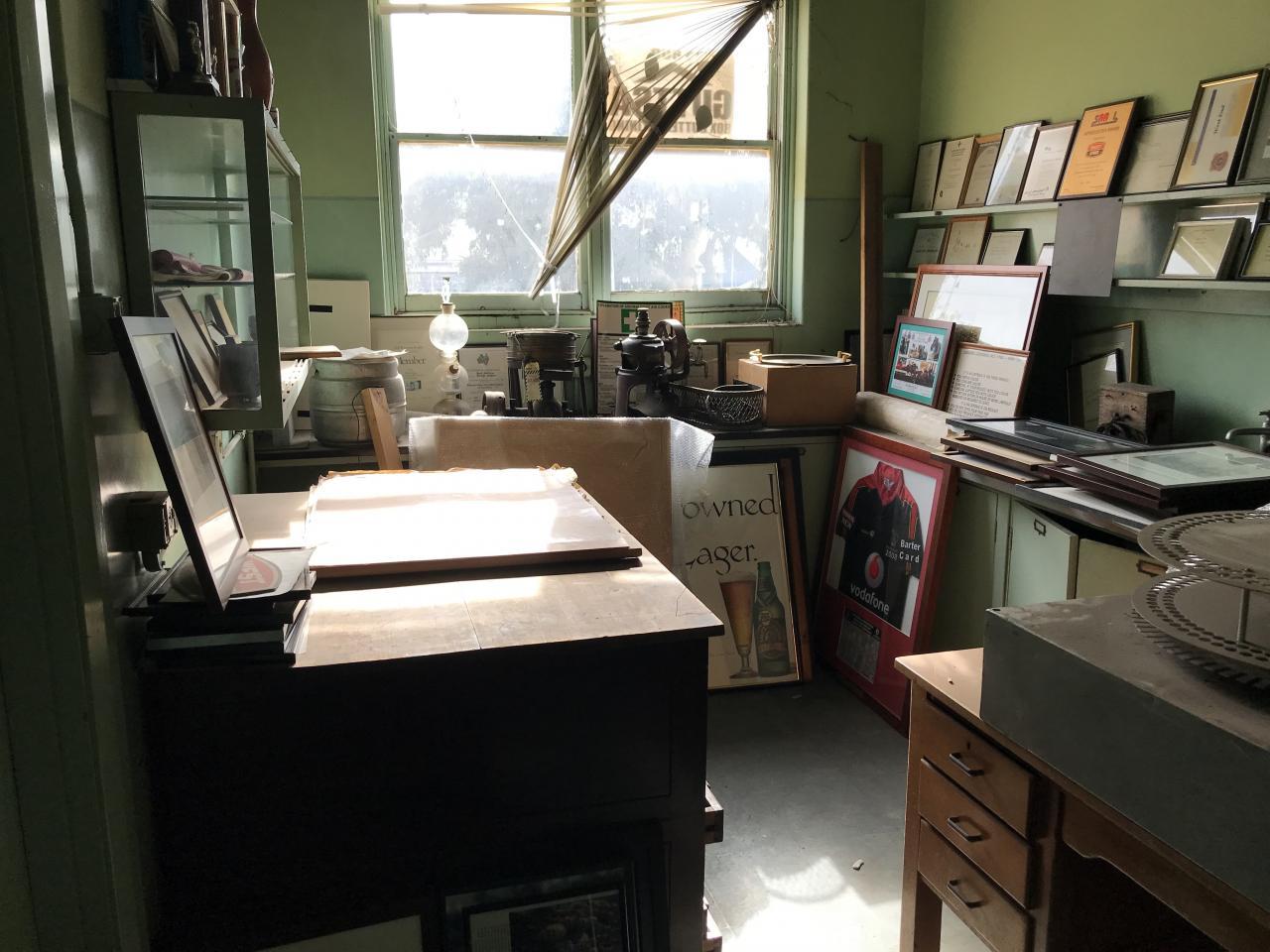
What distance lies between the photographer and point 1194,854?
104cm

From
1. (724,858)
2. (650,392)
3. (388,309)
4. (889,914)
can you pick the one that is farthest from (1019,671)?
(388,309)

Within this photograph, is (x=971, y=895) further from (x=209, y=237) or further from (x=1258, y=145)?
(x=1258, y=145)

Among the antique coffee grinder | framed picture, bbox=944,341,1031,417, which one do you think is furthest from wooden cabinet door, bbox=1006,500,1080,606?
the antique coffee grinder

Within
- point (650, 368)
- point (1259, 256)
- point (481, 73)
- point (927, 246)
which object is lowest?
point (650, 368)

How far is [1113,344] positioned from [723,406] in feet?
4.01

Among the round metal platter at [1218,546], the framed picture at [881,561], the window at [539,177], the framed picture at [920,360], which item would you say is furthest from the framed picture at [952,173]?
the round metal platter at [1218,546]

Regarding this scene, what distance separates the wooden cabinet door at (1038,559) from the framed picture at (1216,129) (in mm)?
976

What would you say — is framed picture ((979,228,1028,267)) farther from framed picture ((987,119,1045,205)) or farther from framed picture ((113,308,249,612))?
framed picture ((113,308,249,612))

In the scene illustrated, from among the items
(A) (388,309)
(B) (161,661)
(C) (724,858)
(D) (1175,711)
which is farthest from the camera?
(A) (388,309)

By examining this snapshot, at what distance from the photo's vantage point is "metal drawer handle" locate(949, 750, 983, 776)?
1.50 meters

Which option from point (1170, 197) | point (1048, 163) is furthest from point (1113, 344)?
point (1048, 163)

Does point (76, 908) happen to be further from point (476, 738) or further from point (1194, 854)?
point (1194, 854)

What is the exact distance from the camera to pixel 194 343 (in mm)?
1564

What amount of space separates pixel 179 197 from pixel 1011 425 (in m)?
2.23
